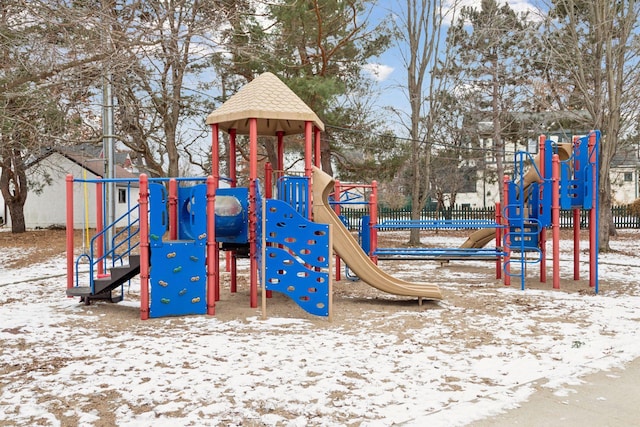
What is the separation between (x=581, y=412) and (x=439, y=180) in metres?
30.3

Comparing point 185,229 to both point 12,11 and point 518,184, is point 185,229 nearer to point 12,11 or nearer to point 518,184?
point 12,11

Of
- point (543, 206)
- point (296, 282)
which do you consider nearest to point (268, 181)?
point (296, 282)

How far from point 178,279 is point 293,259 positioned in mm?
1562

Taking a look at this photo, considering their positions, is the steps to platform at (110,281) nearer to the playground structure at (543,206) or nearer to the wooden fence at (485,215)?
the playground structure at (543,206)

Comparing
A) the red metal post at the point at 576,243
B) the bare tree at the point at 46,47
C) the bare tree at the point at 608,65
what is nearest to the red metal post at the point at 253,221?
the bare tree at the point at 46,47

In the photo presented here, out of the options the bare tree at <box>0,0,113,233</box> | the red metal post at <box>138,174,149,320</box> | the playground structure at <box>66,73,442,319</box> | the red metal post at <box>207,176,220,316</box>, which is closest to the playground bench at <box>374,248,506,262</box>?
the playground structure at <box>66,73,442,319</box>

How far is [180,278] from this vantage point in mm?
6992

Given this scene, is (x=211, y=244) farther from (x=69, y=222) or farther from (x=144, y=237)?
(x=69, y=222)

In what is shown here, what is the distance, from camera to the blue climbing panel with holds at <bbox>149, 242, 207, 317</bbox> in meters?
6.89

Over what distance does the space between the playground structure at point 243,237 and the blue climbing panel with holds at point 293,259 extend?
13 mm

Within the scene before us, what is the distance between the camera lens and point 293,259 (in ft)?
22.7

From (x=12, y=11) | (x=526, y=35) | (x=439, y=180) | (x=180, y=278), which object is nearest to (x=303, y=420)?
(x=180, y=278)

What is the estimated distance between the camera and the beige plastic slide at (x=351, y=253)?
7.48 m

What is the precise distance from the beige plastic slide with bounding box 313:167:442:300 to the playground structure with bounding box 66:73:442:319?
1 centimetres
